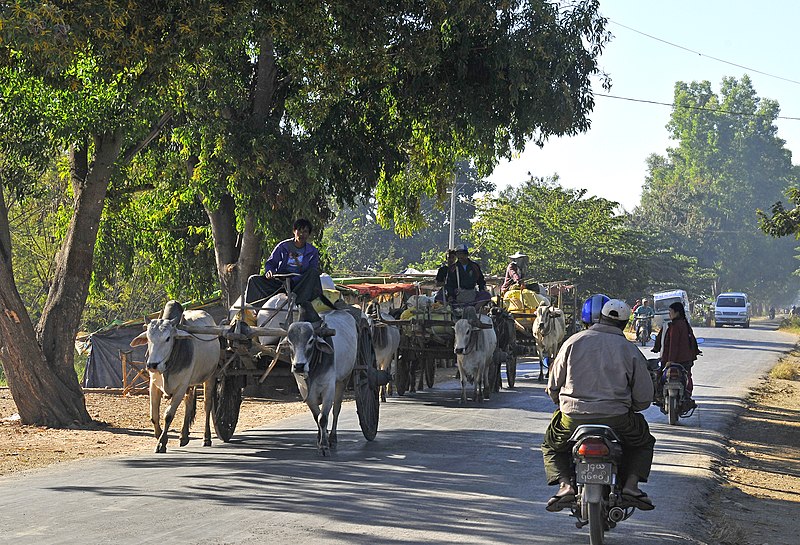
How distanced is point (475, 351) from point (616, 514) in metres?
11.3

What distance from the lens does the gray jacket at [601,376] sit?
313 inches

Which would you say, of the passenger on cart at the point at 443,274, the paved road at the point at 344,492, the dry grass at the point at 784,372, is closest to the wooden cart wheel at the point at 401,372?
the passenger on cart at the point at 443,274

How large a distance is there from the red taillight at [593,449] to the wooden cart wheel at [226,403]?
685 cm

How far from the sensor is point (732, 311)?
2840 inches

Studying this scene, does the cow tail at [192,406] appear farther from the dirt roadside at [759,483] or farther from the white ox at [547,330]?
the white ox at [547,330]

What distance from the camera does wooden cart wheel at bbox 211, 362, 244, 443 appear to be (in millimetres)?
13695

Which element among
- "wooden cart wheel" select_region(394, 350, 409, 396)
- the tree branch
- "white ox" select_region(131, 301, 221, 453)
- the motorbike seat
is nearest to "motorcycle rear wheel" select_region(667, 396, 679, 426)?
"wooden cart wheel" select_region(394, 350, 409, 396)

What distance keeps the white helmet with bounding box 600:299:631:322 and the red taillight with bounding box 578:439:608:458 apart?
1.08 meters

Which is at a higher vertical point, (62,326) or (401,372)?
(62,326)

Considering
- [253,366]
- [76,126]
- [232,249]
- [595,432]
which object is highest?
[76,126]

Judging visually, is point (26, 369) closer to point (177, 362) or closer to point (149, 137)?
point (177, 362)

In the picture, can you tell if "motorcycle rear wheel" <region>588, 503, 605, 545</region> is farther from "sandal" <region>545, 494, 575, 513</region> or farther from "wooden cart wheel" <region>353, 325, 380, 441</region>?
"wooden cart wheel" <region>353, 325, 380, 441</region>

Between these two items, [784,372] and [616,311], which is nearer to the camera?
[616,311]

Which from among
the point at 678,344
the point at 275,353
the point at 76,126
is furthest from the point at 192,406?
the point at 678,344
